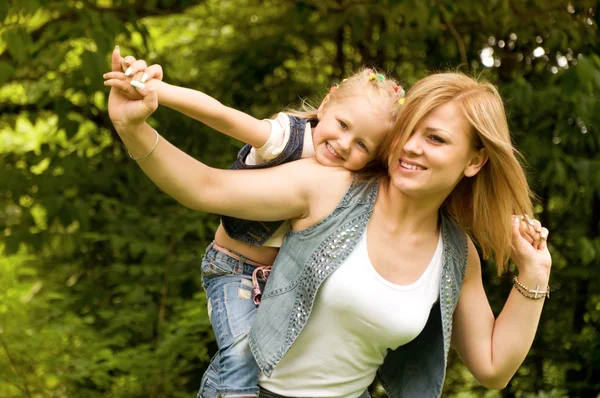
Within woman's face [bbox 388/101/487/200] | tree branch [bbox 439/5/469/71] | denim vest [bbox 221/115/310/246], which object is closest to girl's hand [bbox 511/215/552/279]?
woman's face [bbox 388/101/487/200]

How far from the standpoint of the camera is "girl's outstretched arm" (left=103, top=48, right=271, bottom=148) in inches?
66.7

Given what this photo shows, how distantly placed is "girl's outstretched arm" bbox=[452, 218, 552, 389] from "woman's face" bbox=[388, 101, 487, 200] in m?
0.27

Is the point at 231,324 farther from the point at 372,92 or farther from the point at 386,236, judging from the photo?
the point at 372,92

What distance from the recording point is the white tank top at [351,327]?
6.18 feet

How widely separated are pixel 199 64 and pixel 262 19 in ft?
1.45

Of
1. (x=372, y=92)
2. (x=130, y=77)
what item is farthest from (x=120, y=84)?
(x=372, y=92)

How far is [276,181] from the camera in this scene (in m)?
1.89

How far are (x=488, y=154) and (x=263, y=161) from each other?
1.63 feet

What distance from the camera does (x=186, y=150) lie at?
168 inches

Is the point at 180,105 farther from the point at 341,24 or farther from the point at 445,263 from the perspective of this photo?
the point at 341,24

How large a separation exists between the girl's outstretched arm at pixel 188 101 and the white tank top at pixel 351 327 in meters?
0.34

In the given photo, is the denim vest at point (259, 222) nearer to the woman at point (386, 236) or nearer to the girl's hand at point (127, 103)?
the woman at point (386, 236)

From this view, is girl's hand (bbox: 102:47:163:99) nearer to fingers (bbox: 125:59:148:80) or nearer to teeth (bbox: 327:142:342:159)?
fingers (bbox: 125:59:148:80)

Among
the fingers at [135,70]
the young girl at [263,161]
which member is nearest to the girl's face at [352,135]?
the young girl at [263,161]
